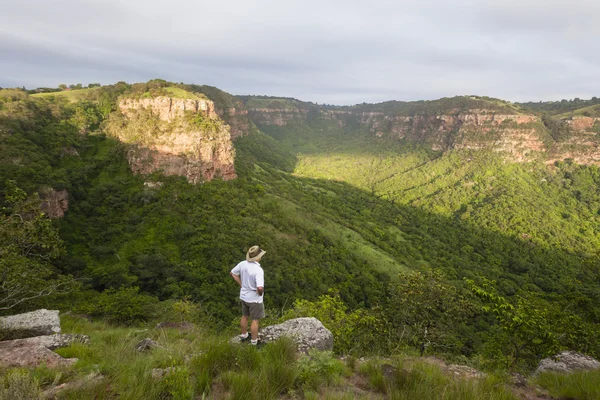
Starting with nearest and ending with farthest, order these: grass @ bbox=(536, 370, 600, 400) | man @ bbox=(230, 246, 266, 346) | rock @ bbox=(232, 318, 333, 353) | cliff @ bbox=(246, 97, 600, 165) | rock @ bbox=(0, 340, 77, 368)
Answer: grass @ bbox=(536, 370, 600, 400)
rock @ bbox=(0, 340, 77, 368)
man @ bbox=(230, 246, 266, 346)
rock @ bbox=(232, 318, 333, 353)
cliff @ bbox=(246, 97, 600, 165)

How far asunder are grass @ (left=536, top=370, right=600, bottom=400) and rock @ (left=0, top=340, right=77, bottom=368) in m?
8.27

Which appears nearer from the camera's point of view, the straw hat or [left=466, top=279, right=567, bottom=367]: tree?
the straw hat

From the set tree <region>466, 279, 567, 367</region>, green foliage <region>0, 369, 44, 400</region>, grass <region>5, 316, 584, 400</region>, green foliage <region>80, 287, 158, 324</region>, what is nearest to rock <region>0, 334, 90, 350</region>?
grass <region>5, 316, 584, 400</region>

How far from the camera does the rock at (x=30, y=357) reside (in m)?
4.66

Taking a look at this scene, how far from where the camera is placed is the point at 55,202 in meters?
32.1

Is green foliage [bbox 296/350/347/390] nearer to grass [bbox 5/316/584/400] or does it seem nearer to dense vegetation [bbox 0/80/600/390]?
grass [bbox 5/316/584/400]

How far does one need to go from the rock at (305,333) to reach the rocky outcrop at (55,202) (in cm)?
3334

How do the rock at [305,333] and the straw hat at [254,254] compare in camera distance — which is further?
the rock at [305,333]

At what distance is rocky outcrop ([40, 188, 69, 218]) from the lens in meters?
30.4

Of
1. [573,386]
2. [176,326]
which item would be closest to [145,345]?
[176,326]

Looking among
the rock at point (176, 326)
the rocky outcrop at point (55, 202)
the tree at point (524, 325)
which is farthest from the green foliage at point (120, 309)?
the rocky outcrop at point (55, 202)

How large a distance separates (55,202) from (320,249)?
31885 mm

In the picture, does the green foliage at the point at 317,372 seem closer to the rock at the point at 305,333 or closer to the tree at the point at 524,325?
the rock at the point at 305,333

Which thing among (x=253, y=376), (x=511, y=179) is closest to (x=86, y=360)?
(x=253, y=376)
